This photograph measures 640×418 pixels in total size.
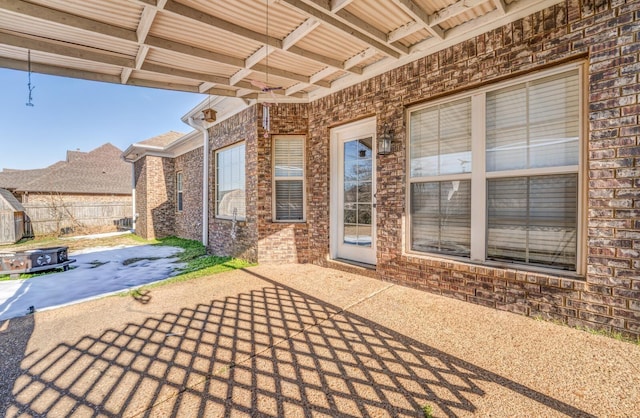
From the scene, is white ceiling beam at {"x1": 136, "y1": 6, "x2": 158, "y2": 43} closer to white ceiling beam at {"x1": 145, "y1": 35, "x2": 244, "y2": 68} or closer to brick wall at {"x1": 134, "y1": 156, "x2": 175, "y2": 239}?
white ceiling beam at {"x1": 145, "y1": 35, "x2": 244, "y2": 68}

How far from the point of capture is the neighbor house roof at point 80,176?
685 inches

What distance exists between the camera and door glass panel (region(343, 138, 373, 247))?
4816 mm

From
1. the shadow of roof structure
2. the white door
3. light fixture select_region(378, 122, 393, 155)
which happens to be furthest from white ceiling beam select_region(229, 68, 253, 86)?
the shadow of roof structure

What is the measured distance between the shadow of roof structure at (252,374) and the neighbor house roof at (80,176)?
20604 mm

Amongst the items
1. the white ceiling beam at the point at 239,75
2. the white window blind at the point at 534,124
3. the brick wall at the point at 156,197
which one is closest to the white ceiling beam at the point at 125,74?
the white ceiling beam at the point at 239,75

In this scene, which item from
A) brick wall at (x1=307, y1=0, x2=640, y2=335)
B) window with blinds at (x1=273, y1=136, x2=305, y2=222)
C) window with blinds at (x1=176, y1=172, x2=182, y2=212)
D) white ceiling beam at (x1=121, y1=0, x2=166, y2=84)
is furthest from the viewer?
window with blinds at (x1=176, y1=172, x2=182, y2=212)

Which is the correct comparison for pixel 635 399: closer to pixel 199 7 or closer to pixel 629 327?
pixel 629 327

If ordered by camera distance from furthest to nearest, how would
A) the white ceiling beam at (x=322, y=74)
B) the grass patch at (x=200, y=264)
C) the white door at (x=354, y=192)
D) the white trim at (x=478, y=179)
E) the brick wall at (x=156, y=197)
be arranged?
1. the brick wall at (x=156, y=197)
2. the grass patch at (x=200, y=264)
3. the white door at (x=354, y=192)
4. the white ceiling beam at (x=322, y=74)
5. the white trim at (x=478, y=179)

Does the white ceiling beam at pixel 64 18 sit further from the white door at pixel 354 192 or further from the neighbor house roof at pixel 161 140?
the neighbor house roof at pixel 161 140

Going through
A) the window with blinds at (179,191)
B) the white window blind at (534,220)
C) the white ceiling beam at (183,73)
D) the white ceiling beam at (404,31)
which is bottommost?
the white window blind at (534,220)

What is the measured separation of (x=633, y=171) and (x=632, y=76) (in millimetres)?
834

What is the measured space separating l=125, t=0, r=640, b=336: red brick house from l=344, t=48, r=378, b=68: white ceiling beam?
0.42 meters

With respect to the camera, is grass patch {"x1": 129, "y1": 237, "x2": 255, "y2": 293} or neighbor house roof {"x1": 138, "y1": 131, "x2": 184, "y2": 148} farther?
neighbor house roof {"x1": 138, "y1": 131, "x2": 184, "y2": 148}

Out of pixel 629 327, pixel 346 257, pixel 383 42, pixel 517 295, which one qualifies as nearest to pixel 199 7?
pixel 383 42
